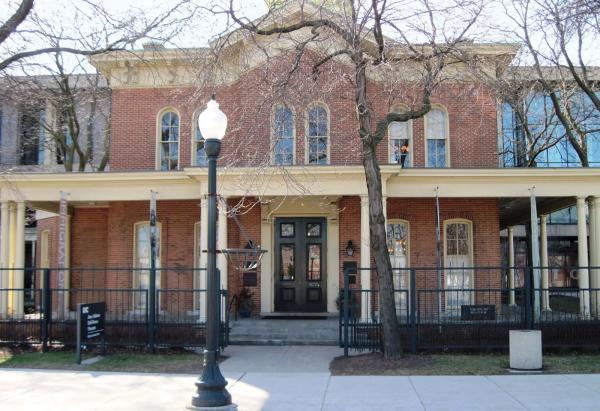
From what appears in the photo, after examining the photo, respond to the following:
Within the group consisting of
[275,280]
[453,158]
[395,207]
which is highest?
[453,158]

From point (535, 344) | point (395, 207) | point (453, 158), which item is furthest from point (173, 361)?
point (453, 158)

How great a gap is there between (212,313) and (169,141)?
41.1ft

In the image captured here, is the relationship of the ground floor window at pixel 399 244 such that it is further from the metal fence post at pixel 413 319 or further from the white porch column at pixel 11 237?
the white porch column at pixel 11 237

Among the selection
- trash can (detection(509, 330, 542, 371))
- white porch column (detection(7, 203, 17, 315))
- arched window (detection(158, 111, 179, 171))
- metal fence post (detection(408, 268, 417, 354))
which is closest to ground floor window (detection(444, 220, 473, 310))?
metal fence post (detection(408, 268, 417, 354))

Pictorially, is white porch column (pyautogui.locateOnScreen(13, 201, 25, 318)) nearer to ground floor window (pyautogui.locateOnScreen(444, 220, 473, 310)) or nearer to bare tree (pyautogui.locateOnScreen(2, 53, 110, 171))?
bare tree (pyautogui.locateOnScreen(2, 53, 110, 171))

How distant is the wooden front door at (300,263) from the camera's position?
61.8 feet

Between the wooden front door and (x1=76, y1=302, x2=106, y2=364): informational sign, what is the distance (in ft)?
22.0

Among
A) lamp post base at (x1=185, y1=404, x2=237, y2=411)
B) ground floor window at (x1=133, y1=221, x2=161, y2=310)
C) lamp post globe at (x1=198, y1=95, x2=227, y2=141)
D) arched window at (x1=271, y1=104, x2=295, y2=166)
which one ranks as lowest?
lamp post base at (x1=185, y1=404, x2=237, y2=411)

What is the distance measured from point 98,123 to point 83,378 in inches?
765

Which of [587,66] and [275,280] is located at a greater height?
[587,66]

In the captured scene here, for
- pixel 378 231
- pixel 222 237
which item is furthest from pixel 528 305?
pixel 222 237

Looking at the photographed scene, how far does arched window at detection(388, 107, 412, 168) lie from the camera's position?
62.5ft

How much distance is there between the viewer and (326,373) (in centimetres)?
1127

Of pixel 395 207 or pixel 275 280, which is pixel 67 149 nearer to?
pixel 275 280
